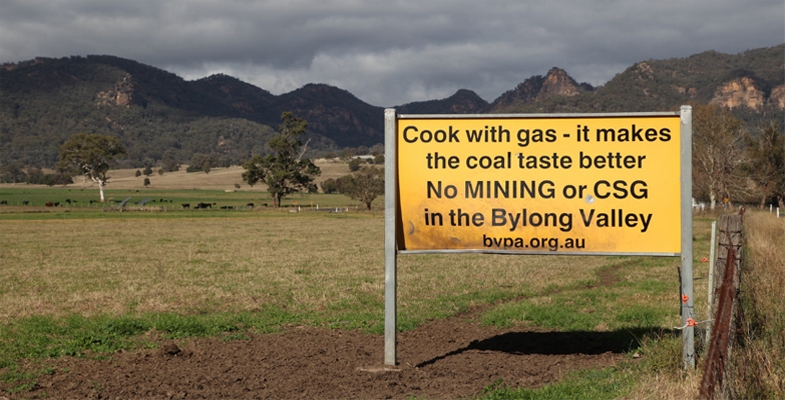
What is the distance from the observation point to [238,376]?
7914 millimetres

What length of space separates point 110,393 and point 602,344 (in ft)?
20.7

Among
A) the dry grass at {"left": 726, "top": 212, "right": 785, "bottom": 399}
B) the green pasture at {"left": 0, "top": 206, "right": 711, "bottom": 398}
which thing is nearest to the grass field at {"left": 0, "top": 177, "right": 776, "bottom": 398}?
the green pasture at {"left": 0, "top": 206, "right": 711, "bottom": 398}

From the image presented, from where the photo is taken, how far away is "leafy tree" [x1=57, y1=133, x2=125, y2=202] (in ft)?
407

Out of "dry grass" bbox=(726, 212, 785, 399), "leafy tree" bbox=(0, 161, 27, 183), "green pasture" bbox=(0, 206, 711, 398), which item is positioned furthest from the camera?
"leafy tree" bbox=(0, 161, 27, 183)

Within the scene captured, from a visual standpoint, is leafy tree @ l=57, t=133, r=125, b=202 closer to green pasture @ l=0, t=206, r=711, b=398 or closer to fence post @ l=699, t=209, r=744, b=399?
green pasture @ l=0, t=206, r=711, b=398

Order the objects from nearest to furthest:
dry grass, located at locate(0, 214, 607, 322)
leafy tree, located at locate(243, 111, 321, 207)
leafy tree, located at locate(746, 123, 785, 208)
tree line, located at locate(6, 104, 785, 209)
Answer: dry grass, located at locate(0, 214, 607, 322) < tree line, located at locate(6, 104, 785, 209) < leafy tree, located at locate(746, 123, 785, 208) < leafy tree, located at locate(243, 111, 321, 207)

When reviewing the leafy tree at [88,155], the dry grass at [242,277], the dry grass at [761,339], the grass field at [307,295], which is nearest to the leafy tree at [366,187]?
the leafy tree at [88,155]

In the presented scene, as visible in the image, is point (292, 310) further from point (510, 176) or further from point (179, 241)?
point (179, 241)

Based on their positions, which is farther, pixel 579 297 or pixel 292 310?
pixel 579 297

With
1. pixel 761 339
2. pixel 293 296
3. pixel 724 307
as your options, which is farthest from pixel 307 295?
Answer: pixel 724 307

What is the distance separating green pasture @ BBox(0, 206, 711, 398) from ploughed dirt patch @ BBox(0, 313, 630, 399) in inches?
17.6

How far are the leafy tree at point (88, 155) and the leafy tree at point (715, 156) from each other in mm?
95758

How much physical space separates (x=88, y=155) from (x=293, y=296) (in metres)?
120

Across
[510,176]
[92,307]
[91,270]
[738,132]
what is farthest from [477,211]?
[738,132]
